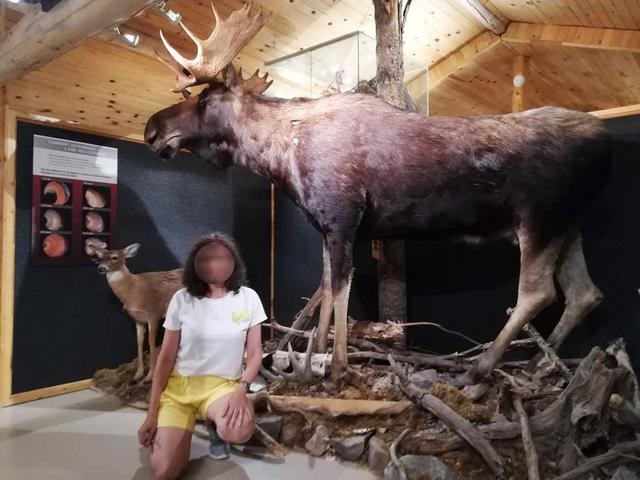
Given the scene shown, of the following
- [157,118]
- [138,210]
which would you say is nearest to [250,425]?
[157,118]

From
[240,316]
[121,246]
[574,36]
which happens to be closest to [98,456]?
[240,316]

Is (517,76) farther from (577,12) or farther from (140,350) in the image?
(140,350)

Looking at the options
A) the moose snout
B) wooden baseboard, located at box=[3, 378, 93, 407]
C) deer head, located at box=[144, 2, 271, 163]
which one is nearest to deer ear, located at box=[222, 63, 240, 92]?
Result: deer head, located at box=[144, 2, 271, 163]

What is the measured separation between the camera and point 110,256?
3.07 meters

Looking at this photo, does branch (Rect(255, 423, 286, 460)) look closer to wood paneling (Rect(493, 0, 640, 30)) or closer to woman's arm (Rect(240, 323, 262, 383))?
woman's arm (Rect(240, 323, 262, 383))

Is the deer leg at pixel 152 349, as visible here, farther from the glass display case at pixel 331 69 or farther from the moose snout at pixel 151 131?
the glass display case at pixel 331 69

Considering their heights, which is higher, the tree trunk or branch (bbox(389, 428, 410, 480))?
the tree trunk

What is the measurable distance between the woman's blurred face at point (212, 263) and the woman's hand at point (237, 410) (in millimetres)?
485

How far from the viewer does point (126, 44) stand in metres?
3.18

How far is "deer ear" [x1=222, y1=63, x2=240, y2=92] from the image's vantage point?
254cm

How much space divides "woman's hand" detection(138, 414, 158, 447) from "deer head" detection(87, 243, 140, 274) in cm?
146

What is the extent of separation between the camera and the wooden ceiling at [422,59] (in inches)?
124

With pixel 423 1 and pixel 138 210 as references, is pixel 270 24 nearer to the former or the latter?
pixel 423 1

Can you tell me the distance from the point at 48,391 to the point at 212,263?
1807 mm
